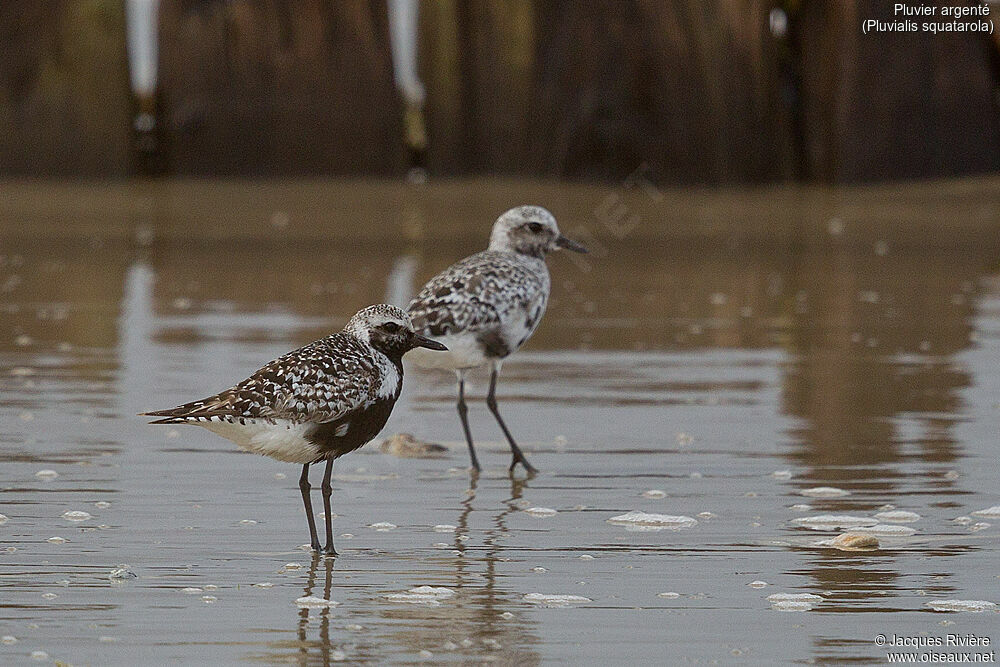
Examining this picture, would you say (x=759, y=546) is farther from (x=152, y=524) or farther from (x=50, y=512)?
(x=50, y=512)

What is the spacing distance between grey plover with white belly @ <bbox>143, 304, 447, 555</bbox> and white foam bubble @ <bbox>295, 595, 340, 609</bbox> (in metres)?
0.55

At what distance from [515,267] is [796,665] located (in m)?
3.72

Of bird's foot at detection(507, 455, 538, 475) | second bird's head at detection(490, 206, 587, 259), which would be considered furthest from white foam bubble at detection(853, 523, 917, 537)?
second bird's head at detection(490, 206, 587, 259)

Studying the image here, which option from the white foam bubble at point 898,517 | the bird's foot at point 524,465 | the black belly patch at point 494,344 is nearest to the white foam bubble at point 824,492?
the white foam bubble at point 898,517

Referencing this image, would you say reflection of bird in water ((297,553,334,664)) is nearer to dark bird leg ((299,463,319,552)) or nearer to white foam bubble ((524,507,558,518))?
dark bird leg ((299,463,319,552))

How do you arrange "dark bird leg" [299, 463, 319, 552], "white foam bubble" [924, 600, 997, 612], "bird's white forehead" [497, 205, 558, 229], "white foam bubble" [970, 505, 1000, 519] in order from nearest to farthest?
1. "white foam bubble" [924, 600, 997, 612]
2. "dark bird leg" [299, 463, 319, 552]
3. "white foam bubble" [970, 505, 1000, 519]
4. "bird's white forehead" [497, 205, 558, 229]

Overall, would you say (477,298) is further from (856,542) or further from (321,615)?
(321,615)

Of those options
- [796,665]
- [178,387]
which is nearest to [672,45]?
[178,387]

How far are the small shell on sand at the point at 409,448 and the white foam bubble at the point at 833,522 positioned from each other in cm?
188

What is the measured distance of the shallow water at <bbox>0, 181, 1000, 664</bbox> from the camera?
16.3 feet

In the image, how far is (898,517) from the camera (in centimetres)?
639

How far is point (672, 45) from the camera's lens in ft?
62.2

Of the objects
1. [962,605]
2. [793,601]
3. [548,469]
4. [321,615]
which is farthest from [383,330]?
[962,605]

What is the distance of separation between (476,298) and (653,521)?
67.3 inches
